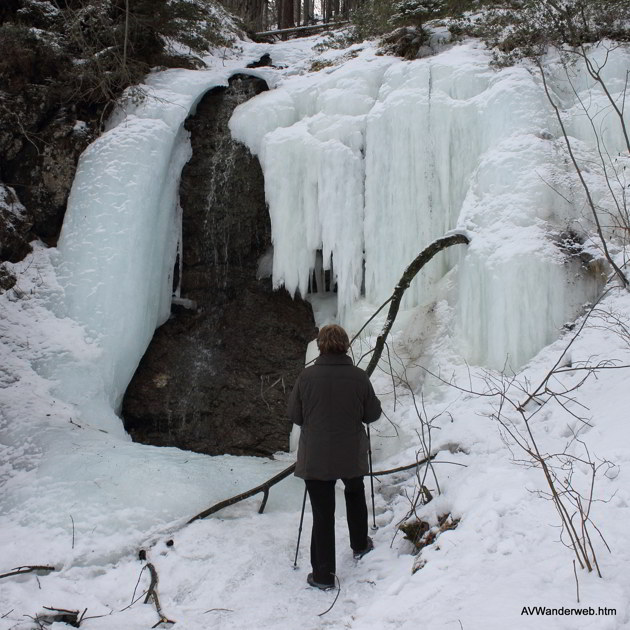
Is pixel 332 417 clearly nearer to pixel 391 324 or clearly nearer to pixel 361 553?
pixel 361 553

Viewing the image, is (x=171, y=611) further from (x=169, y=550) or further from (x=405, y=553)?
(x=405, y=553)

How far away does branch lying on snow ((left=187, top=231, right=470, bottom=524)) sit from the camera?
4008mm

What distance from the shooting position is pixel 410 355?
551cm

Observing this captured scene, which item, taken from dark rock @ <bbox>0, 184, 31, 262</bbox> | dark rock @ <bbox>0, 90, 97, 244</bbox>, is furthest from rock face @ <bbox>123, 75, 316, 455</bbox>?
dark rock @ <bbox>0, 184, 31, 262</bbox>

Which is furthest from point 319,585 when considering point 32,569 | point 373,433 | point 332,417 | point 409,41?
point 409,41

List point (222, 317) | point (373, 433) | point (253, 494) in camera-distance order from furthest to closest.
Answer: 1. point (222, 317)
2. point (373, 433)
3. point (253, 494)

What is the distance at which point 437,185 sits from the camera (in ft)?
19.0

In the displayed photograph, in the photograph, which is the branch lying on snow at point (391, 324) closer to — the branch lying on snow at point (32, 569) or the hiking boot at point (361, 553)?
the hiking boot at point (361, 553)

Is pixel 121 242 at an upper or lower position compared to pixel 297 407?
upper

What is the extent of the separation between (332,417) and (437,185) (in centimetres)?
355

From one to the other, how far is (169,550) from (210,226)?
4.34m

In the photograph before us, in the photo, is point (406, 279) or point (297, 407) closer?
point (297, 407)

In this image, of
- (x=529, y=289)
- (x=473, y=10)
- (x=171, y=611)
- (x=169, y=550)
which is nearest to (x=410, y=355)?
(x=529, y=289)

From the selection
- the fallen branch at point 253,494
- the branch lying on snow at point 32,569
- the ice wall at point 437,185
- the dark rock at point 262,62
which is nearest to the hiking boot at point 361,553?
the fallen branch at point 253,494
